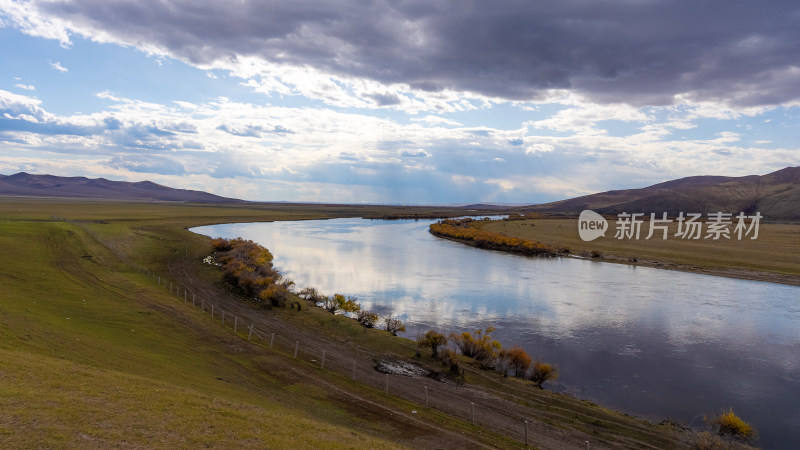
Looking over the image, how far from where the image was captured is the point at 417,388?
65.7 ft

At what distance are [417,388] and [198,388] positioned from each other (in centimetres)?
941

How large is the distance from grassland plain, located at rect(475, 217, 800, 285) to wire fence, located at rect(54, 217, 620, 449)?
49.3 m

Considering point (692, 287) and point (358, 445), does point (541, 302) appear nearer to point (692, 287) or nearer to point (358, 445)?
point (692, 287)

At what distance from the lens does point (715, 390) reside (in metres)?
21.3

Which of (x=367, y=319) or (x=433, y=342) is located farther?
(x=367, y=319)

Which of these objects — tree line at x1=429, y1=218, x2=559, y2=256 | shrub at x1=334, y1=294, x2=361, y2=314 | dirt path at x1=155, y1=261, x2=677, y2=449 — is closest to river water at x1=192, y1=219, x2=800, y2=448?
shrub at x1=334, y1=294, x2=361, y2=314

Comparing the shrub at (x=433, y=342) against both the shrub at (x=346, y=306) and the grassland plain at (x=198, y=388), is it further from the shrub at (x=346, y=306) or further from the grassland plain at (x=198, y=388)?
the shrub at (x=346, y=306)

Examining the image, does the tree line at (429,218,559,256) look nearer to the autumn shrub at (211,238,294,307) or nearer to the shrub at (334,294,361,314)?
the autumn shrub at (211,238,294,307)

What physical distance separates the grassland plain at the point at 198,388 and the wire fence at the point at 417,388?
0.21 metres

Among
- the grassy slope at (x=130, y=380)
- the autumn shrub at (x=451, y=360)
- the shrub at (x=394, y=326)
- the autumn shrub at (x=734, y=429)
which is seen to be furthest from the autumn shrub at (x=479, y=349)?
the autumn shrub at (x=734, y=429)

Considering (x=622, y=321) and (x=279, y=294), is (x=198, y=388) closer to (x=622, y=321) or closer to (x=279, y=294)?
(x=279, y=294)

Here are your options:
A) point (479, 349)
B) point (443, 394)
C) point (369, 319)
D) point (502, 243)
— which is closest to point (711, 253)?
point (502, 243)

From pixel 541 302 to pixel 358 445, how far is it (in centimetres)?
2945

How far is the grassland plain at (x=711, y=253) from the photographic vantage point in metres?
53.9
